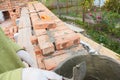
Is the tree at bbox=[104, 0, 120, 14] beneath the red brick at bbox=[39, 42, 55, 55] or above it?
beneath

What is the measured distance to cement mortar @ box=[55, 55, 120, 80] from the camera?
1491 mm

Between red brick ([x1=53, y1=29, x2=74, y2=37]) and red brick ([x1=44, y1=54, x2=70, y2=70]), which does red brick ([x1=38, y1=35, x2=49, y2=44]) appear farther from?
red brick ([x1=44, y1=54, x2=70, y2=70])

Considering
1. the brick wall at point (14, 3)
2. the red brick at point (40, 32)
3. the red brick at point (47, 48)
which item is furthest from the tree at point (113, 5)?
the red brick at point (47, 48)

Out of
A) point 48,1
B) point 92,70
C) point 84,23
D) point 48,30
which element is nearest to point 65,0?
point 48,1

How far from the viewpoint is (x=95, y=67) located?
64.3 inches

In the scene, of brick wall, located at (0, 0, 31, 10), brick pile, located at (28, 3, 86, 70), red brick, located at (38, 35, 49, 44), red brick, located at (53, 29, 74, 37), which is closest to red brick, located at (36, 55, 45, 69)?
Answer: brick pile, located at (28, 3, 86, 70)

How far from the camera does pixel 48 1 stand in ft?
38.0

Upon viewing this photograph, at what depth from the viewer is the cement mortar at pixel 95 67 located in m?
1.49

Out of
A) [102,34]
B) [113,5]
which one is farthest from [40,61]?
[113,5]

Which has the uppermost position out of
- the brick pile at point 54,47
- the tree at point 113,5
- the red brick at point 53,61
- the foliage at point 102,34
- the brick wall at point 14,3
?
the brick pile at point 54,47

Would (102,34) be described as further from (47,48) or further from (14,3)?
(47,48)

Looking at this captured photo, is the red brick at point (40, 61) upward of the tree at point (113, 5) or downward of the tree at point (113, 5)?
upward

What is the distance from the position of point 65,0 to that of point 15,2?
371 centimetres

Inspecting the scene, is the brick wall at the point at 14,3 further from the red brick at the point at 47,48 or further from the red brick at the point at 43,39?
the red brick at the point at 47,48
